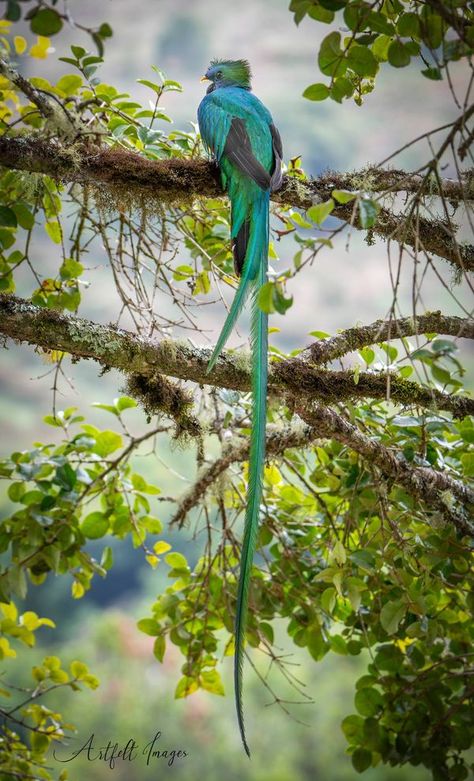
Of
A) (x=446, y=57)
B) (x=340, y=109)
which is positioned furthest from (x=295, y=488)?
(x=340, y=109)

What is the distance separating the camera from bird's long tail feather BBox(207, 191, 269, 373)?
146 cm

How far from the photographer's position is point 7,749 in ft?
6.01

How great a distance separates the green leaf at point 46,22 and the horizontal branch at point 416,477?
946 millimetres

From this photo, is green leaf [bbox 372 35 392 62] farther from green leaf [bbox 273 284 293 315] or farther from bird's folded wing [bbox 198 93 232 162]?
green leaf [bbox 273 284 293 315]

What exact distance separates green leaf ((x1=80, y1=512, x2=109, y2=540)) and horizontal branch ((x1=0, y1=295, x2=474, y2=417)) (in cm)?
55

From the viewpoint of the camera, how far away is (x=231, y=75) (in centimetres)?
214

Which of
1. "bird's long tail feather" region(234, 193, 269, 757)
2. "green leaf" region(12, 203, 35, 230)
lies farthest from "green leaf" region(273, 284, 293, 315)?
"green leaf" region(12, 203, 35, 230)

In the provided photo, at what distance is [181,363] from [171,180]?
0.41 meters

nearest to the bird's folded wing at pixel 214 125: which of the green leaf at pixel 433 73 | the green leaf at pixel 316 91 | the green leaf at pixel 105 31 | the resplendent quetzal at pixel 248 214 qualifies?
the resplendent quetzal at pixel 248 214

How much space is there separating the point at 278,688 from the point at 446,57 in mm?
6539

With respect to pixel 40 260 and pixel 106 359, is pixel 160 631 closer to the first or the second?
pixel 106 359

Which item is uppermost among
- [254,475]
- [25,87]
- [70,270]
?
[25,87]

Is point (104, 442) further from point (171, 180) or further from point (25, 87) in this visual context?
point (25, 87)

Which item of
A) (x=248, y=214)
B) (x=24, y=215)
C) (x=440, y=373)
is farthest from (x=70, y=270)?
(x=440, y=373)
